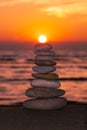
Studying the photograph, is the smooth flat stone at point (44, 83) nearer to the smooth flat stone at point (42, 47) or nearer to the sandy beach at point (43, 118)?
the sandy beach at point (43, 118)

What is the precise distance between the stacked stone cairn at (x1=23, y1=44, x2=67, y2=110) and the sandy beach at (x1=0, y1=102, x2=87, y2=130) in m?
0.21

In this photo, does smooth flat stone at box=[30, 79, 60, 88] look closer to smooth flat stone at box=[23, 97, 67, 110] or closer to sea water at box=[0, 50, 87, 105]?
smooth flat stone at box=[23, 97, 67, 110]

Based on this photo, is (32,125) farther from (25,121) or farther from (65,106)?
(65,106)

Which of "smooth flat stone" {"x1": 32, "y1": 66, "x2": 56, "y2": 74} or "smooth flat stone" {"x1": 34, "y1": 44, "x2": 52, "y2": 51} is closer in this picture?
"smooth flat stone" {"x1": 32, "y1": 66, "x2": 56, "y2": 74}

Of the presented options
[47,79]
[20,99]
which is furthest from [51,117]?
[20,99]

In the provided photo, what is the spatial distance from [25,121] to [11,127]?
2.35 ft

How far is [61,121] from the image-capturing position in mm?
10055

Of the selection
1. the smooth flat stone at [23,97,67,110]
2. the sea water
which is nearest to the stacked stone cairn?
the smooth flat stone at [23,97,67,110]

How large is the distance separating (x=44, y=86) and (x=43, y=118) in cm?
121

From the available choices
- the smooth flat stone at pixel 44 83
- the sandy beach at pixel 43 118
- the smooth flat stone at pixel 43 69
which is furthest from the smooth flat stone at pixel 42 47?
the sandy beach at pixel 43 118

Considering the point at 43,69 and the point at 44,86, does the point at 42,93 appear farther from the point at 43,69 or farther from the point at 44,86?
the point at 43,69

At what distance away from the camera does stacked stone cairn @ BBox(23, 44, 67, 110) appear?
11.2m

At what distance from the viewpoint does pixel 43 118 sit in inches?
409

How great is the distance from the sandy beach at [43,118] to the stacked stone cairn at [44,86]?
21 cm
